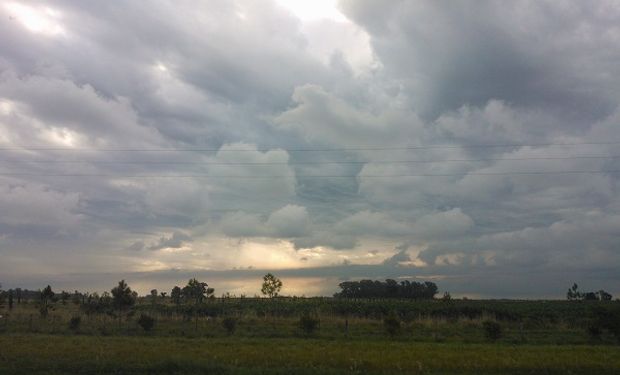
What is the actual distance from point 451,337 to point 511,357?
55.4 feet

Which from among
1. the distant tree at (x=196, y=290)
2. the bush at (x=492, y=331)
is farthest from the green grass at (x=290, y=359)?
the distant tree at (x=196, y=290)

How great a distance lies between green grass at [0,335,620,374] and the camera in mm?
25844

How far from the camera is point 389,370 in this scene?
26.3 metres

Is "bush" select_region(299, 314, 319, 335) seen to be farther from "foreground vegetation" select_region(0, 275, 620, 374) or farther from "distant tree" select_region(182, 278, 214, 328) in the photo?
"distant tree" select_region(182, 278, 214, 328)

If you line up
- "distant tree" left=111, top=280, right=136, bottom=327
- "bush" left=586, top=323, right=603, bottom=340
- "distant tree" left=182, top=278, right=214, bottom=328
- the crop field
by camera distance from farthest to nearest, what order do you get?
1. "distant tree" left=182, top=278, right=214, bottom=328
2. "distant tree" left=111, top=280, right=136, bottom=327
3. "bush" left=586, top=323, right=603, bottom=340
4. the crop field

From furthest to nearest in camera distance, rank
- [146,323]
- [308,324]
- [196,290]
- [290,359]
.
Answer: [196,290], [146,323], [308,324], [290,359]

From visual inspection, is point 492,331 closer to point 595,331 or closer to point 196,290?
point 595,331

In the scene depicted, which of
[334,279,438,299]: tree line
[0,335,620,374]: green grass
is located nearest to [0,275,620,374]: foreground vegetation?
[0,335,620,374]: green grass

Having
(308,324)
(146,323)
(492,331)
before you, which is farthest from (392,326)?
(146,323)

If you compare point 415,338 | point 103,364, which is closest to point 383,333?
point 415,338

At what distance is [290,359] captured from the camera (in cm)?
2939

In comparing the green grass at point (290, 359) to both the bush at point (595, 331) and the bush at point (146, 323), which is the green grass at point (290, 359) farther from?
the bush at point (146, 323)

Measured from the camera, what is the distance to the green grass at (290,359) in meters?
25.8

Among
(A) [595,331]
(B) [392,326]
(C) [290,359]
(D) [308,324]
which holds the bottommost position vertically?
(A) [595,331]
